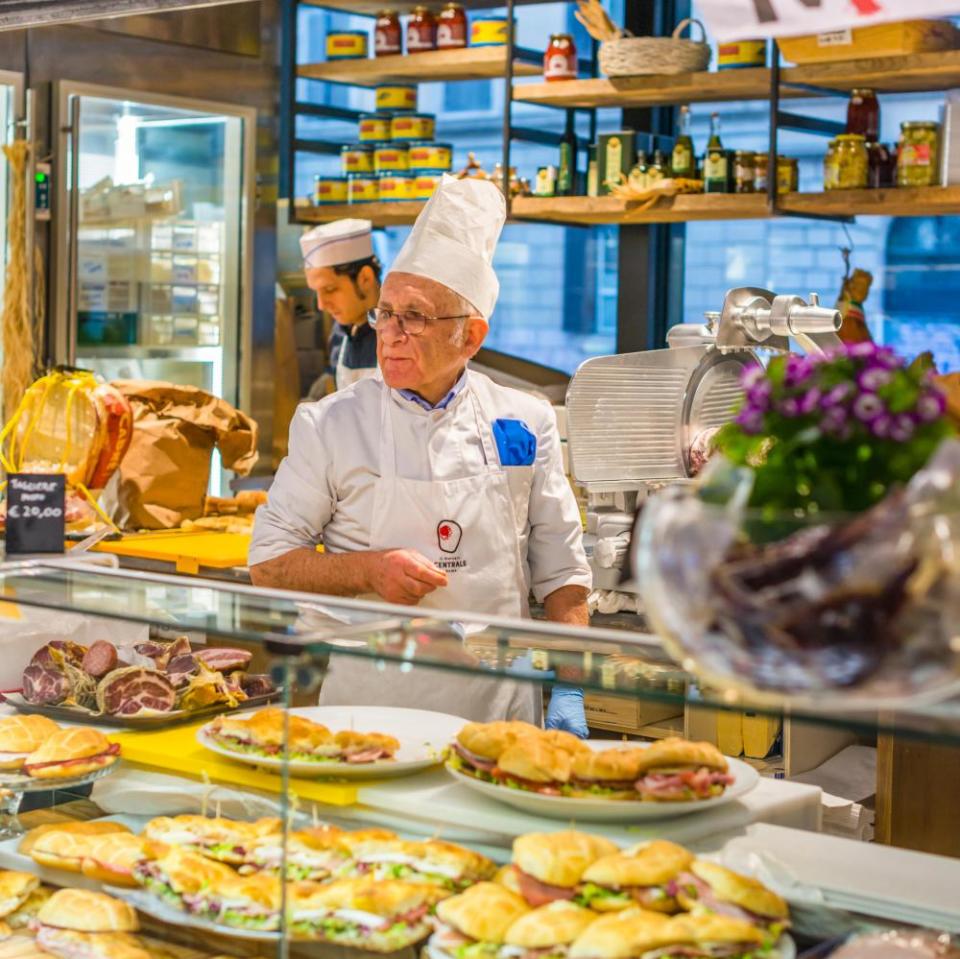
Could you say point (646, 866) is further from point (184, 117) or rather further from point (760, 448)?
point (184, 117)

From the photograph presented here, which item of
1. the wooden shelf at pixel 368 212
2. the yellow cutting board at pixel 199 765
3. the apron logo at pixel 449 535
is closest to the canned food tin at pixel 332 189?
the wooden shelf at pixel 368 212

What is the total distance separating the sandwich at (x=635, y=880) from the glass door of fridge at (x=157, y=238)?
15.1 ft

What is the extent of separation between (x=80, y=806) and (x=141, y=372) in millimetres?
4150

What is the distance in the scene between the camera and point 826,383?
133cm

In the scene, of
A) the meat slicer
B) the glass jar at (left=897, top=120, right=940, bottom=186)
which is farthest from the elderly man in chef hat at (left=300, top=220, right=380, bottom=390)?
the meat slicer

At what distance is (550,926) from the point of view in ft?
5.39

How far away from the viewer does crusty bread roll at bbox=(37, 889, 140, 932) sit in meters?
1.94

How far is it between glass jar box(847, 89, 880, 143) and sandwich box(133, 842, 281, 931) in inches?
150

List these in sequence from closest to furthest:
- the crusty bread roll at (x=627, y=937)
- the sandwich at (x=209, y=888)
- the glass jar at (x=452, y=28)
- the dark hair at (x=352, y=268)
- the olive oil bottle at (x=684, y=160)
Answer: the crusty bread roll at (x=627, y=937) → the sandwich at (x=209, y=888) → the olive oil bottle at (x=684, y=160) → the dark hair at (x=352, y=268) → the glass jar at (x=452, y=28)

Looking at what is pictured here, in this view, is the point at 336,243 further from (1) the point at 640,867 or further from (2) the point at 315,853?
(1) the point at 640,867

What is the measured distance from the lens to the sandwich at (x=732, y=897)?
1632 millimetres

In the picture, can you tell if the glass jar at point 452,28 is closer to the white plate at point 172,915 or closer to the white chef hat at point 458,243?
the white chef hat at point 458,243

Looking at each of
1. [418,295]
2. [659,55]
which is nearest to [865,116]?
[659,55]

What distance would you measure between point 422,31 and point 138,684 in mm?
4300
